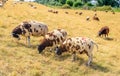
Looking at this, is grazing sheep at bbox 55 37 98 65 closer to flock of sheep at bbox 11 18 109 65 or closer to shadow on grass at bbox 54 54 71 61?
flock of sheep at bbox 11 18 109 65

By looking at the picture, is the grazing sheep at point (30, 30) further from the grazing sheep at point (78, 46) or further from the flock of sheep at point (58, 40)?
the grazing sheep at point (78, 46)

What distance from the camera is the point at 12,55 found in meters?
19.3

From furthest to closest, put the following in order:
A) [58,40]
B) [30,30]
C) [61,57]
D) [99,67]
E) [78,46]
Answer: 1. [30,30]
2. [58,40]
3. [61,57]
4. [99,67]
5. [78,46]

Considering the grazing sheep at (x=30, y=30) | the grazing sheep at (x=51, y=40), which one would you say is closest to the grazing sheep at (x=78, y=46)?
the grazing sheep at (x=51, y=40)

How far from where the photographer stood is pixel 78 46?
1897 cm

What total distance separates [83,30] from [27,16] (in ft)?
21.4

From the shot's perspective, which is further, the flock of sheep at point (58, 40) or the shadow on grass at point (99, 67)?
the flock of sheep at point (58, 40)

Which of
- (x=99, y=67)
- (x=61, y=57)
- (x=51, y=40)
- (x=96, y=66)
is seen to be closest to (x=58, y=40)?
(x=51, y=40)

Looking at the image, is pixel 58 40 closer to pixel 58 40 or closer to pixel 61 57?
pixel 58 40

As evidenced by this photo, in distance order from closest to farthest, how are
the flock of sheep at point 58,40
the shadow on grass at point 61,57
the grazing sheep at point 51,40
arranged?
the flock of sheep at point 58,40
the shadow on grass at point 61,57
the grazing sheep at point 51,40

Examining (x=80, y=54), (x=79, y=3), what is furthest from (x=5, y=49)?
(x=79, y=3)

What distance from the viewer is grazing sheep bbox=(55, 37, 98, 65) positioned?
62.1 feet

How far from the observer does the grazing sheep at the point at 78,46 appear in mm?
18922

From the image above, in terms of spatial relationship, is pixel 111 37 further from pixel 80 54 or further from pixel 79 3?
pixel 79 3
